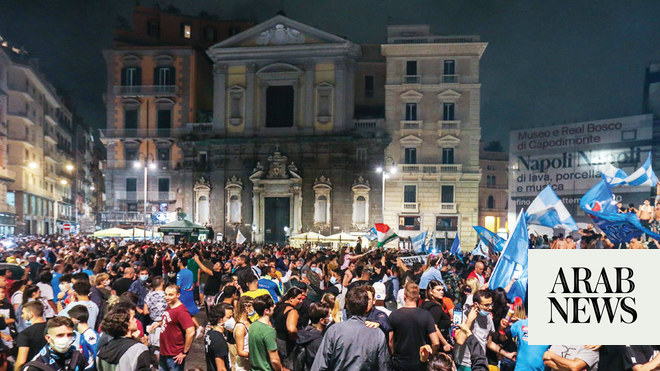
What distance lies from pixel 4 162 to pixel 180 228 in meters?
26.1

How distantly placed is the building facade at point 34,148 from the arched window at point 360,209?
79.1ft

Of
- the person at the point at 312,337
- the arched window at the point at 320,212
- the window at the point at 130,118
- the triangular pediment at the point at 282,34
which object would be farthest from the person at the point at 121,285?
the window at the point at 130,118

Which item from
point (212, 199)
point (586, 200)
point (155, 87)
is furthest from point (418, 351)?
point (155, 87)

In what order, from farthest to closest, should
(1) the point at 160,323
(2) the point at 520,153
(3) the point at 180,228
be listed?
(2) the point at 520,153, (3) the point at 180,228, (1) the point at 160,323

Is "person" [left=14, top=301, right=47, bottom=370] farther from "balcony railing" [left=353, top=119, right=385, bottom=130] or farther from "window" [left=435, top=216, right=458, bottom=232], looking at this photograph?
"balcony railing" [left=353, top=119, right=385, bottom=130]

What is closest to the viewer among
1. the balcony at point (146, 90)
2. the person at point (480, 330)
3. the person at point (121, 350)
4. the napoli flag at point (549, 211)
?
the person at point (121, 350)

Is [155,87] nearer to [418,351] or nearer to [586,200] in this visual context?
[586,200]

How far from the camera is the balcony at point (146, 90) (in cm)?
4716

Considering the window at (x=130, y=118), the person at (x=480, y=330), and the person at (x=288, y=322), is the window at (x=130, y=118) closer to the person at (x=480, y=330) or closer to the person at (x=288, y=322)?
the person at (x=288, y=322)

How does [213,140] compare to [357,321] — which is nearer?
[357,321]

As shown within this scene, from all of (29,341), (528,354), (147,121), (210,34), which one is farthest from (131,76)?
(528,354)

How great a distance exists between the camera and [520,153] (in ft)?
144

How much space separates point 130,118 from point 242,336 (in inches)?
1782

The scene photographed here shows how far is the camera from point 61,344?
200 inches
